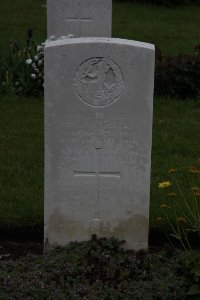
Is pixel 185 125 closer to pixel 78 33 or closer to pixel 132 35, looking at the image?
pixel 78 33

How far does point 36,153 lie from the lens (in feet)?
23.7

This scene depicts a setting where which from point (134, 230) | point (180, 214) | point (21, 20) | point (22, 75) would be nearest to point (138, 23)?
point (21, 20)

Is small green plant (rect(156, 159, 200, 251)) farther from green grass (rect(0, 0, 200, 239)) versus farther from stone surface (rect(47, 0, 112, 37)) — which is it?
stone surface (rect(47, 0, 112, 37))

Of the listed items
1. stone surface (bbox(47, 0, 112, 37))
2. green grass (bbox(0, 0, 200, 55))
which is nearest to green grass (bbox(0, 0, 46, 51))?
green grass (bbox(0, 0, 200, 55))

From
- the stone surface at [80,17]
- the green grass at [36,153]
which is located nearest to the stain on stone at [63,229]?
the green grass at [36,153]

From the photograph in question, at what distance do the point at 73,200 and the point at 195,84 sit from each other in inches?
188

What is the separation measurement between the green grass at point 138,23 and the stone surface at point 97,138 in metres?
7.32

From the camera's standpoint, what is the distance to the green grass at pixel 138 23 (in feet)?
43.5

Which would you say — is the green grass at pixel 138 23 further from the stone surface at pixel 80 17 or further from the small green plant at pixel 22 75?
the small green plant at pixel 22 75

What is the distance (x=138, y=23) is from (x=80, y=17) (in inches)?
192

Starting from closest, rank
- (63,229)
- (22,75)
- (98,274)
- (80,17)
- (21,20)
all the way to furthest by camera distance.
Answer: (98,274) → (63,229) → (22,75) → (80,17) → (21,20)

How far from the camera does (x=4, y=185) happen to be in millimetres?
6391

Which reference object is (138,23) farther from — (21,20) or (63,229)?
(63,229)

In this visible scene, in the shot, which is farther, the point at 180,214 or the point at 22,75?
the point at 22,75
